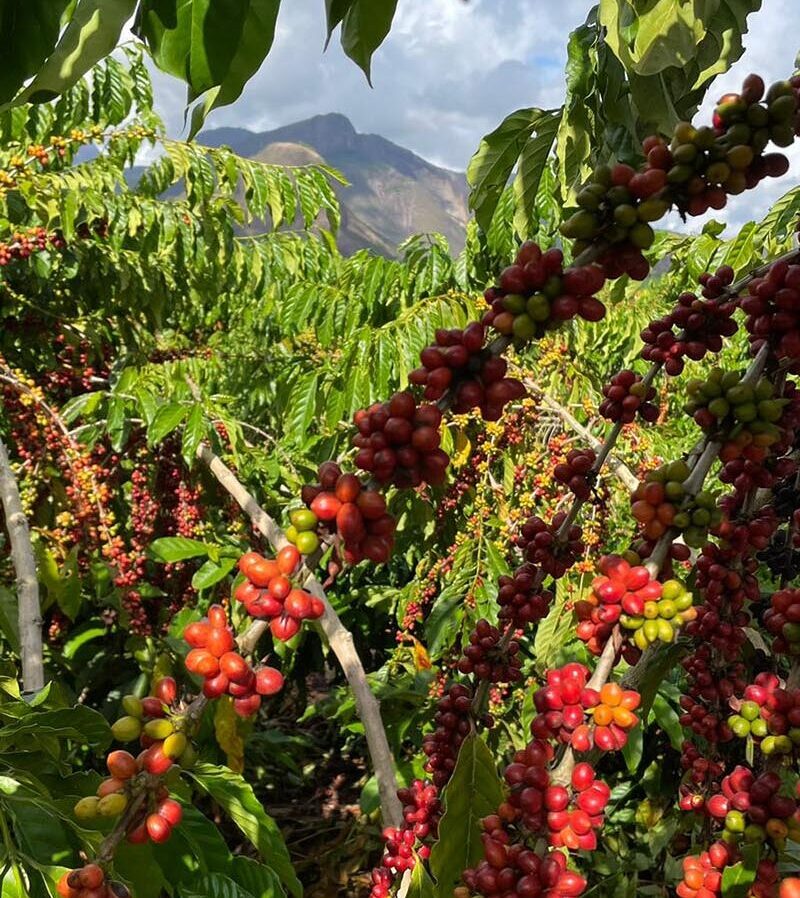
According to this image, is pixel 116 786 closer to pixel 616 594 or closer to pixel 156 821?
pixel 156 821

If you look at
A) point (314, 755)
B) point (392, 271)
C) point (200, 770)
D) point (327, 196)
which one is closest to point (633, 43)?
point (200, 770)

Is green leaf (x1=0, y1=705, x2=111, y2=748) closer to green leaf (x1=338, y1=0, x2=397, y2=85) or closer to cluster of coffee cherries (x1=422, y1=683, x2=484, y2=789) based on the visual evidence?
cluster of coffee cherries (x1=422, y1=683, x2=484, y2=789)

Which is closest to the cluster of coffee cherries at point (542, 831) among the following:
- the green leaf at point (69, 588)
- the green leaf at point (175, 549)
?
the green leaf at point (69, 588)

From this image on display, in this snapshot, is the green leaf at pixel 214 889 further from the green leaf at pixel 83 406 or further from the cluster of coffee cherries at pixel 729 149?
the green leaf at pixel 83 406

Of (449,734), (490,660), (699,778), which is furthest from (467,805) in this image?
(699,778)

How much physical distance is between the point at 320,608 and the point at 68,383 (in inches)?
147

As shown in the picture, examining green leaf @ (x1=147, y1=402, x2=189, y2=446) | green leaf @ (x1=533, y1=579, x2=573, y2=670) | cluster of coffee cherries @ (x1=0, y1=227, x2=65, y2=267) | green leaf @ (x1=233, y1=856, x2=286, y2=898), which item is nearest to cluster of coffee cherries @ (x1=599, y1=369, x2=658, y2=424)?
green leaf @ (x1=233, y1=856, x2=286, y2=898)

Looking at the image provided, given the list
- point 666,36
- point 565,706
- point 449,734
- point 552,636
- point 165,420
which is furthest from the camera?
point 552,636

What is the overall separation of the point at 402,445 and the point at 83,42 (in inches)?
21.4

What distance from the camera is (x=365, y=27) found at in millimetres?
951

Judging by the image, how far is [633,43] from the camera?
3.61 feet

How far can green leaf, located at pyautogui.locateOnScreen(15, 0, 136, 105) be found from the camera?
763 millimetres

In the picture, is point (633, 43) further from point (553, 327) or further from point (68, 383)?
point (68, 383)

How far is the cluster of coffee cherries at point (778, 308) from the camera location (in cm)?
83
